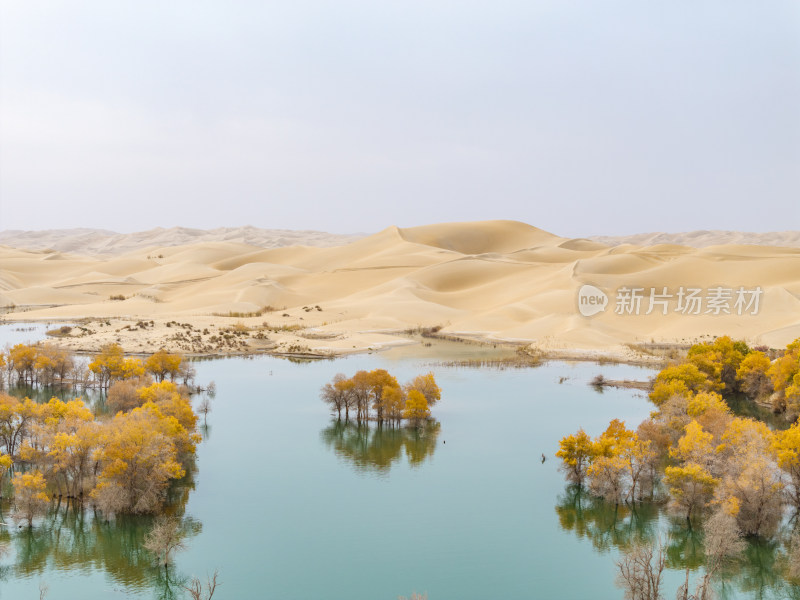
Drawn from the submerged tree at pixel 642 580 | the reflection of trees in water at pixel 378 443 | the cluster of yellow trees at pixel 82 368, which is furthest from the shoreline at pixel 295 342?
the submerged tree at pixel 642 580

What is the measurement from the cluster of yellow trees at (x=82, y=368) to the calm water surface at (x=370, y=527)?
24.5 ft

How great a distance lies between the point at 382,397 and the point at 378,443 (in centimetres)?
332

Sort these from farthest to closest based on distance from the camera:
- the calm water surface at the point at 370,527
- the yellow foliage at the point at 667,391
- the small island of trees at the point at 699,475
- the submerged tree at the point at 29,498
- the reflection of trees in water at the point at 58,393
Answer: the reflection of trees in water at the point at 58,393, the yellow foliage at the point at 667,391, the submerged tree at the point at 29,498, the small island of trees at the point at 699,475, the calm water surface at the point at 370,527

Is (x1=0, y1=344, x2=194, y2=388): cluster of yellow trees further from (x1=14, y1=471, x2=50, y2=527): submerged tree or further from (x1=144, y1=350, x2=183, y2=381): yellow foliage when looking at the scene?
(x1=14, y1=471, x2=50, y2=527): submerged tree

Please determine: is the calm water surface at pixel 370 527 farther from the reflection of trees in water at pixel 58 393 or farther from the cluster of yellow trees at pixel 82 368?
the reflection of trees in water at pixel 58 393

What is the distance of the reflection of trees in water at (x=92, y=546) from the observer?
22391 mm

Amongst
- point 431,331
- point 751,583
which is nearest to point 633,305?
point 431,331

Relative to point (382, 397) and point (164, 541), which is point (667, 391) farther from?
point (164, 541)

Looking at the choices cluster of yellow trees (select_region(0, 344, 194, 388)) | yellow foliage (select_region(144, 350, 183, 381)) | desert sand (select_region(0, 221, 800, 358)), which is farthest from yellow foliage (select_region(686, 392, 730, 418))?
yellow foliage (select_region(144, 350, 183, 381))

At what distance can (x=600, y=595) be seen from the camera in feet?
71.5

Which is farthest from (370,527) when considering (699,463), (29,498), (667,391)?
(667,391)

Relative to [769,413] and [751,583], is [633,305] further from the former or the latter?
[751,583]

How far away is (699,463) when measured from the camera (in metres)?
27.2

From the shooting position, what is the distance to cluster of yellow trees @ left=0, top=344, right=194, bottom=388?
45.0 metres
